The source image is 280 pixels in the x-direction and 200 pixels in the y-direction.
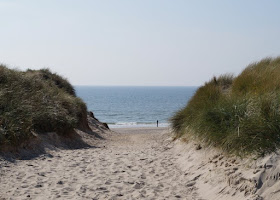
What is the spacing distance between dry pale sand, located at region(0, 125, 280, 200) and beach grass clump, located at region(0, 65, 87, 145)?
1.32 meters

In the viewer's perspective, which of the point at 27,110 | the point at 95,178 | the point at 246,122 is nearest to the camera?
the point at 246,122

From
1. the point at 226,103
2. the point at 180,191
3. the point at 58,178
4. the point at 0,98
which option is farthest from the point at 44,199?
the point at 0,98

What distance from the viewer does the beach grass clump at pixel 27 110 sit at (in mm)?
11109

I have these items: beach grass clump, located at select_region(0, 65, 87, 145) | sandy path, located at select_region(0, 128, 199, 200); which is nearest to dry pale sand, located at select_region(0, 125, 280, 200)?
sandy path, located at select_region(0, 128, 199, 200)

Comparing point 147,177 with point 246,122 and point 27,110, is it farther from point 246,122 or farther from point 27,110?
point 27,110

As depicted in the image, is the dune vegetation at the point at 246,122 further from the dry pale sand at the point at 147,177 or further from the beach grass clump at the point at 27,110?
the beach grass clump at the point at 27,110

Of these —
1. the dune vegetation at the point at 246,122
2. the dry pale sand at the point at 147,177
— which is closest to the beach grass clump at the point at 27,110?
the dry pale sand at the point at 147,177

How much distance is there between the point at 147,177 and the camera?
320 inches

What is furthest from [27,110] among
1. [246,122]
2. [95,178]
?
[246,122]

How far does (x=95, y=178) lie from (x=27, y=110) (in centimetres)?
615

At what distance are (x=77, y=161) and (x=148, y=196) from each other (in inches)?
151

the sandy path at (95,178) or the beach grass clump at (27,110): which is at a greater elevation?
the beach grass clump at (27,110)

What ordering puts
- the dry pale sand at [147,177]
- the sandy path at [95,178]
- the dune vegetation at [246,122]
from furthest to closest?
1. the sandy path at [95,178]
2. the dune vegetation at [246,122]
3. the dry pale sand at [147,177]

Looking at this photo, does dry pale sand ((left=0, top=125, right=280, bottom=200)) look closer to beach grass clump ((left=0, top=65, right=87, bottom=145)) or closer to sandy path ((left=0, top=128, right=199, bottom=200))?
sandy path ((left=0, top=128, right=199, bottom=200))
